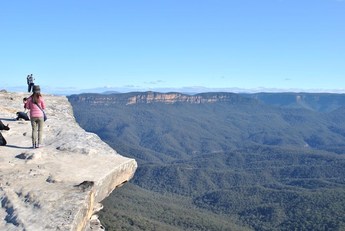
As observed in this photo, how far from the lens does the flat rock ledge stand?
8.41 meters

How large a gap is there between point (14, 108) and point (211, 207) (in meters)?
152

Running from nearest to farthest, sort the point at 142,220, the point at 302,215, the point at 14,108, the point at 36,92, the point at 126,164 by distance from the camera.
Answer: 1. the point at 126,164
2. the point at 36,92
3. the point at 14,108
4. the point at 142,220
5. the point at 302,215

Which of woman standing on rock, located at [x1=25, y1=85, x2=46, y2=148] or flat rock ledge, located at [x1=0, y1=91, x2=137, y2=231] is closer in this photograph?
flat rock ledge, located at [x1=0, y1=91, x2=137, y2=231]

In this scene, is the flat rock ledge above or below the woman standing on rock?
below

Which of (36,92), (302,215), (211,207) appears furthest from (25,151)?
(211,207)

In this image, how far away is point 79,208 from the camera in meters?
8.50

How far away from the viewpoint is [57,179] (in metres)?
Answer: 10.0

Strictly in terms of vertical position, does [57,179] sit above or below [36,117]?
below

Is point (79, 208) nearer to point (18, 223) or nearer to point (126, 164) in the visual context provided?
point (18, 223)

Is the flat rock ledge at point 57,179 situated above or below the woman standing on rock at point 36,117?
below

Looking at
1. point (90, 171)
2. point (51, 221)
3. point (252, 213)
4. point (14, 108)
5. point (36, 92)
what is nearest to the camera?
point (51, 221)

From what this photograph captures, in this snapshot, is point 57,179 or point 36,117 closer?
point 57,179

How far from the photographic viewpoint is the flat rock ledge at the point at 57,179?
841cm

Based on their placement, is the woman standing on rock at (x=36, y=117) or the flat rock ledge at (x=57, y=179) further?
the woman standing on rock at (x=36, y=117)
